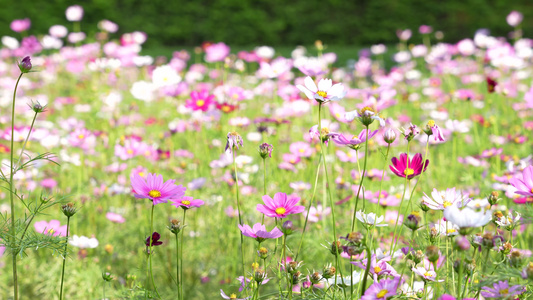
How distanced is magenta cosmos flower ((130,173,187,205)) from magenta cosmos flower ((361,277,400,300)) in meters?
0.37

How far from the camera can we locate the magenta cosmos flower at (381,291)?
0.72 metres

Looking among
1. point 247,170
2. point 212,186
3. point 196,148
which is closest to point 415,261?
point 247,170

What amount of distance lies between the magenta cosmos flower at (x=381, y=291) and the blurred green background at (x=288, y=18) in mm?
7205

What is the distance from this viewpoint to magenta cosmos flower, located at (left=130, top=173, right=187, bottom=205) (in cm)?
85

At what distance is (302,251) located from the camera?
146 cm

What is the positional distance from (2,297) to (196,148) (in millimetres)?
1060

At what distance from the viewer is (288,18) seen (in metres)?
7.74

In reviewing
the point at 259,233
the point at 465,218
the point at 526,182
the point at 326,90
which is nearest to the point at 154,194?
the point at 259,233

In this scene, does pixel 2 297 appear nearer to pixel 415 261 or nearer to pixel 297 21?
pixel 415 261

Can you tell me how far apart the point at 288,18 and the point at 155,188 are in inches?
285

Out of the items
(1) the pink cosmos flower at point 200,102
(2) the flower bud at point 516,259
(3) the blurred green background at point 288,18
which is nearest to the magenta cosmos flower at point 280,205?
(2) the flower bud at point 516,259

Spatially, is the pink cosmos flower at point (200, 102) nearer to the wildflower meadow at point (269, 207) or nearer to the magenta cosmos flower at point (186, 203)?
the wildflower meadow at point (269, 207)

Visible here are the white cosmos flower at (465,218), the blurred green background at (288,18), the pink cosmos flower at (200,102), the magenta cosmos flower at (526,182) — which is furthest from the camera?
the blurred green background at (288,18)

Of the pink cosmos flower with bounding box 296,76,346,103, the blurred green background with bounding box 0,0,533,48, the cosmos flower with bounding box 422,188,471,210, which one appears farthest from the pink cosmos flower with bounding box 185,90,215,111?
the blurred green background with bounding box 0,0,533,48
